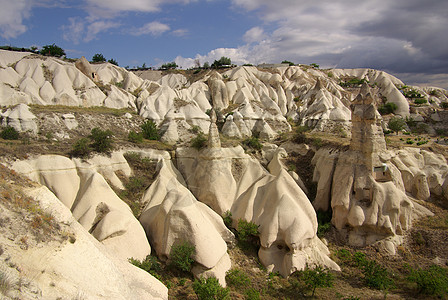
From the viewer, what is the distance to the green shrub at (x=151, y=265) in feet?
38.7

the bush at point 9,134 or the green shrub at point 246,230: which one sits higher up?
the bush at point 9,134

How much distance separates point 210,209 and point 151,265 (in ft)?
15.2

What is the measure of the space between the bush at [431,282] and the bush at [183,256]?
10.2 metres

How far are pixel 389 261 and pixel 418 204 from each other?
5.82 meters

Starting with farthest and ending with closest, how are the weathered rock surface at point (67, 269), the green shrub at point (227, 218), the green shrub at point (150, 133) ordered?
the green shrub at point (150, 133) → the green shrub at point (227, 218) → the weathered rock surface at point (67, 269)

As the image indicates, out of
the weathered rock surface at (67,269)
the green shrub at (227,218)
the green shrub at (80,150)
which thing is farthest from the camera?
the green shrub at (227,218)

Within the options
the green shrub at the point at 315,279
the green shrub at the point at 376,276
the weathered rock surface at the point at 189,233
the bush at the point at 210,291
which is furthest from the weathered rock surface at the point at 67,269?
the green shrub at the point at 376,276

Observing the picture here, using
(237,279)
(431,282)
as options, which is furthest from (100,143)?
(431,282)

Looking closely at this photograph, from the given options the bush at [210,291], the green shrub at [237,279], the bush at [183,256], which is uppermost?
the bush at [183,256]

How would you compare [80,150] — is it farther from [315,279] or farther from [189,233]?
[315,279]

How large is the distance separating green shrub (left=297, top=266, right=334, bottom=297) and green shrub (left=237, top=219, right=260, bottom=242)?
3257 millimetres

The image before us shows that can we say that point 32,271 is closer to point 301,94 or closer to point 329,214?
point 329,214

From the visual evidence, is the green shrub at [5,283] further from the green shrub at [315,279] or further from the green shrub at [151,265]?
the green shrub at [315,279]

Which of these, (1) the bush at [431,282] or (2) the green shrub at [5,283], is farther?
(1) the bush at [431,282]
